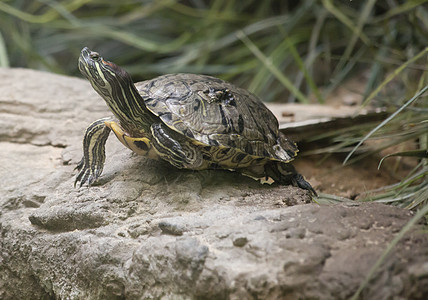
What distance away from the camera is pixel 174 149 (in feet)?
5.23

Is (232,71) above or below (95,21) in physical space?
below

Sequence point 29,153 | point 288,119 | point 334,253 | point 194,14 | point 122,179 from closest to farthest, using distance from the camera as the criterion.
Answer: point 334,253, point 122,179, point 29,153, point 288,119, point 194,14

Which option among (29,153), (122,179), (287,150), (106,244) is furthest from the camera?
(29,153)

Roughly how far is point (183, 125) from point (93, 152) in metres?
0.43

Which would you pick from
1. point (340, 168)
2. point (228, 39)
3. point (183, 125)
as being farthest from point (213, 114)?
point (228, 39)

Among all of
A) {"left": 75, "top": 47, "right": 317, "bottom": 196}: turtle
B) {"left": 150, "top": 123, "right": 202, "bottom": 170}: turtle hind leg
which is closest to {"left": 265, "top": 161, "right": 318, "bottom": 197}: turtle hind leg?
{"left": 75, "top": 47, "right": 317, "bottom": 196}: turtle

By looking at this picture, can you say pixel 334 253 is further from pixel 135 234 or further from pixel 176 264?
pixel 135 234

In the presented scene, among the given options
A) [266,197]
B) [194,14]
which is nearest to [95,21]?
[194,14]

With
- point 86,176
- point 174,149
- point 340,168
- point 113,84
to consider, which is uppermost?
point 113,84

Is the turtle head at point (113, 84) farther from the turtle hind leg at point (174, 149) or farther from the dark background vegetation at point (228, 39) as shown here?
the dark background vegetation at point (228, 39)

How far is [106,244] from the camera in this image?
1445mm

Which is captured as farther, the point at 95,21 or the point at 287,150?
the point at 95,21

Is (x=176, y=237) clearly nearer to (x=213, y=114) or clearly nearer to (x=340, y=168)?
(x=213, y=114)

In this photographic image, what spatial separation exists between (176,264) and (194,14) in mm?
3077
